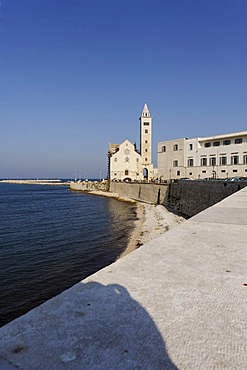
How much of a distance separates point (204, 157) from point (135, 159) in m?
26.1

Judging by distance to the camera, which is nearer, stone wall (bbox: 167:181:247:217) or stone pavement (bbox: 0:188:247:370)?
stone pavement (bbox: 0:188:247:370)

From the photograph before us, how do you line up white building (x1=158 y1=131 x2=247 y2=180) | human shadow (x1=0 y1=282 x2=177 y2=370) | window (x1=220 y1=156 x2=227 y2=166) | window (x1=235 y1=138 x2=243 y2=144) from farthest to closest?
1. window (x1=220 y1=156 x2=227 y2=166)
2. window (x1=235 y1=138 x2=243 y2=144)
3. white building (x1=158 y1=131 x2=247 y2=180)
4. human shadow (x1=0 y1=282 x2=177 y2=370)

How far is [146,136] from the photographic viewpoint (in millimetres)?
69750

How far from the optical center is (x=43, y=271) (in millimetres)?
12961

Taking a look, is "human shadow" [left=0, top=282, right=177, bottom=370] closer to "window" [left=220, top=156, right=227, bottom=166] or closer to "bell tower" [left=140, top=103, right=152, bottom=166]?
"window" [left=220, top=156, right=227, bottom=166]

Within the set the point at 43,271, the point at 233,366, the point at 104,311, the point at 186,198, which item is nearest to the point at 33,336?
the point at 104,311

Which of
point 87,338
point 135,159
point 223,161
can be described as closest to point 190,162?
point 223,161

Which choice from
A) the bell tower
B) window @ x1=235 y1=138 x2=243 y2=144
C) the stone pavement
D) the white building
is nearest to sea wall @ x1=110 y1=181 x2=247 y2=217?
the white building

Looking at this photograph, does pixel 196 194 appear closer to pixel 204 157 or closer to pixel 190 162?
pixel 204 157

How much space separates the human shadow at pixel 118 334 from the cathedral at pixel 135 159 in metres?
65.6

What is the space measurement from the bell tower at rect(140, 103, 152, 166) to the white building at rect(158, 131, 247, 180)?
55.3 ft

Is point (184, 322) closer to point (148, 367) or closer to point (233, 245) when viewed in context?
point (148, 367)

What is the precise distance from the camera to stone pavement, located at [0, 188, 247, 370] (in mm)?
1907

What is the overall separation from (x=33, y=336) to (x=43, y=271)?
11610 mm
